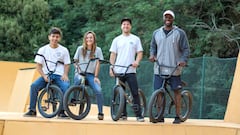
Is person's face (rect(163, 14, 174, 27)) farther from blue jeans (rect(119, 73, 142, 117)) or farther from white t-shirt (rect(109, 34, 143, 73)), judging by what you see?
blue jeans (rect(119, 73, 142, 117))

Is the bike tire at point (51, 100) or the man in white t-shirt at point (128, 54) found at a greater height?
the man in white t-shirt at point (128, 54)

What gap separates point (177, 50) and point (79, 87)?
5.13ft

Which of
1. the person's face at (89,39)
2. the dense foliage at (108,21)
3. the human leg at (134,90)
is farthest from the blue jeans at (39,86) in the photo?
the dense foliage at (108,21)

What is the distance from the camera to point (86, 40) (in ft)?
25.5

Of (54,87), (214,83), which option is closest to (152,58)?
(54,87)

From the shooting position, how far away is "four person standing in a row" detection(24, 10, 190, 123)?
24.1 ft

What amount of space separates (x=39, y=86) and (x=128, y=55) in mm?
1440

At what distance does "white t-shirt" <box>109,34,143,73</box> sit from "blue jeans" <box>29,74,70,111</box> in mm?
871

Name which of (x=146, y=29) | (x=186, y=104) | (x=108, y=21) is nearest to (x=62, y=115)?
(x=186, y=104)

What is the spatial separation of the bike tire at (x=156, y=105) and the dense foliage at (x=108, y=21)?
9.46 metres

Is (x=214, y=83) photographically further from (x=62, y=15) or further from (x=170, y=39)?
(x=62, y=15)

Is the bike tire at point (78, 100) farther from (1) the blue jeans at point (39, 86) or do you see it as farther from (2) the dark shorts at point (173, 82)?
(2) the dark shorts at point (173, 82)

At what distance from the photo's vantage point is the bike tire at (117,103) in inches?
294

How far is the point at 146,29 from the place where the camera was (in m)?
18.5
